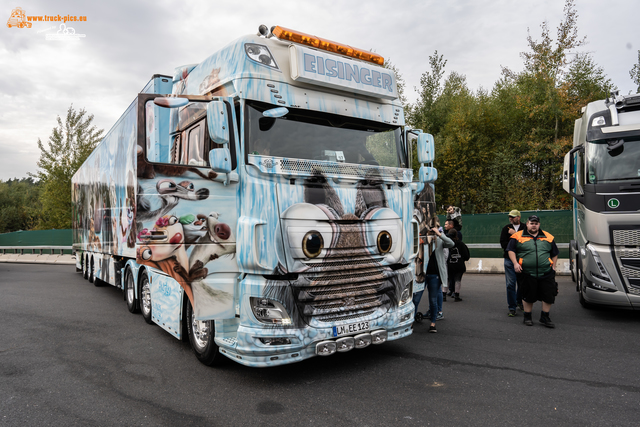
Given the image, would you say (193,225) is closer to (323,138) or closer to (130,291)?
(323,138)

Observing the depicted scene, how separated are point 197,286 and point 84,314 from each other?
5.38 metres

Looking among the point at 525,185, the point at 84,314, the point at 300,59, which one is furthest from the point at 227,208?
the point at 525,185

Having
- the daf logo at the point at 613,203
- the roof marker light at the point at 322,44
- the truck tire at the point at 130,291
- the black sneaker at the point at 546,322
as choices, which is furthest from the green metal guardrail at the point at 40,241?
the daf logo at the point at 613,203

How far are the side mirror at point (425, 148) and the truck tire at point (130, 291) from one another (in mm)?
5635

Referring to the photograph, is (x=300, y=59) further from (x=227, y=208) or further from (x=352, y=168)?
(x=227, y=208)

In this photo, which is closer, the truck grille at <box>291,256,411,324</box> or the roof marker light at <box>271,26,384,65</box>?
the truck grille at <box>291,256,411,324</box>

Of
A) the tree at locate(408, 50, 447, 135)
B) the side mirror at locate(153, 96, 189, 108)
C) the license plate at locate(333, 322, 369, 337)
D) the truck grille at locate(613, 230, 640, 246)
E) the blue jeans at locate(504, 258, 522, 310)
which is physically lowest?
the blue jeans at locate(504, 258, 522, 310)

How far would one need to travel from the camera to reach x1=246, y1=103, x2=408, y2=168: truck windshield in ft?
14.9

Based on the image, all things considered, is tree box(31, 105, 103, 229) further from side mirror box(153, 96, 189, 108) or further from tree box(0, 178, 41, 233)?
side mirror box(153, 96, 189, 108)

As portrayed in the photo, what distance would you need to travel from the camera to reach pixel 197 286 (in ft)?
14.7

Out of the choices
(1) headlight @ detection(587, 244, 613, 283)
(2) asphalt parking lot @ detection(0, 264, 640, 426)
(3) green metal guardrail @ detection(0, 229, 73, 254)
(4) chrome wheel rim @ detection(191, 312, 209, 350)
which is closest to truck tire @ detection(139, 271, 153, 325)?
(2) asphalt parking lot @ detection(0, 264, 640, 426)

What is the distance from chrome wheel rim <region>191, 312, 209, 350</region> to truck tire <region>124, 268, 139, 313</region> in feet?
10.4

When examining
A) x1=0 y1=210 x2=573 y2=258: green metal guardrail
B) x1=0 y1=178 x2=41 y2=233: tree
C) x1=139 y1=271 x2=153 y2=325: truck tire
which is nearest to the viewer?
x1=139 y1=271 x2=153 y2=325: truck tire

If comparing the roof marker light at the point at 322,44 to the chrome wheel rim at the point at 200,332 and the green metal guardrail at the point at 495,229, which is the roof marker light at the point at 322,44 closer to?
the chrome wheel rim at the point at 200,332
